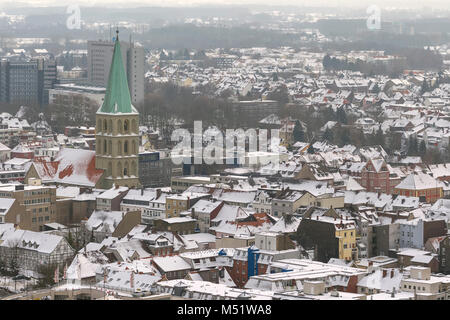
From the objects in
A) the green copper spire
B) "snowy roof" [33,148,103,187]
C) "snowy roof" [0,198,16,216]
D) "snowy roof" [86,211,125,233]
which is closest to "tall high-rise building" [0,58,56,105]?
"snowy roof" [33,148,103,187]

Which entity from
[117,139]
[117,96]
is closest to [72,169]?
[117,139]

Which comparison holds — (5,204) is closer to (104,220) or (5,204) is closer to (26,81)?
(104,220)

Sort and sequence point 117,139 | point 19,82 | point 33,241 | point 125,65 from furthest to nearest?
point 125,65, point 19,82, point 117,139, point 33,241

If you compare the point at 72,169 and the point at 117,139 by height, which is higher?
the point at 117,139

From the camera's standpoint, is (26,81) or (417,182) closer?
(417,182)

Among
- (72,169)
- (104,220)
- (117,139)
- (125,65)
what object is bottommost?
(104,220)

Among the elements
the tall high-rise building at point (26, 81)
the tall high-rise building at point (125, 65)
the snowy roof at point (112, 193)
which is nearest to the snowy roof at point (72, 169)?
the snowy roof at point (112, 193)
